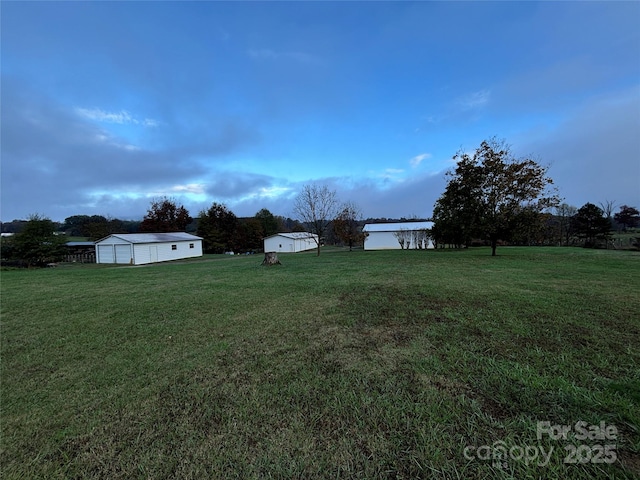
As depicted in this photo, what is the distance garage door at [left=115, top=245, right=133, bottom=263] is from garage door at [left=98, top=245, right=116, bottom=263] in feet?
2.60

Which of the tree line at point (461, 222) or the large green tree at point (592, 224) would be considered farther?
the large green tree at point (592, 224)

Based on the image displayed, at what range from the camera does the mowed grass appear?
5.60ft

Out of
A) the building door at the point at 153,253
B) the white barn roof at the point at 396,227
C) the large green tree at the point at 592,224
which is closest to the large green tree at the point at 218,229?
the building door at the point at 153,253

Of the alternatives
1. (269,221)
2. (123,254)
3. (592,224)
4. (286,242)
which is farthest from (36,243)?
(592,224)

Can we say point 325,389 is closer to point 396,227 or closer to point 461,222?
point 461,222

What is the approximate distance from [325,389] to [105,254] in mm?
32546

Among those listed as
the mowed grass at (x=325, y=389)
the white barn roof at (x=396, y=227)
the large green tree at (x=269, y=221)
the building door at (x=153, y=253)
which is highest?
the large green tree at (x=269, y=221)

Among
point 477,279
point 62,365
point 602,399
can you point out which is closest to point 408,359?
point 602,399

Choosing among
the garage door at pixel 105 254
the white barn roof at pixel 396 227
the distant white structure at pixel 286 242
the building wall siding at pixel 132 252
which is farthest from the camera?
the distant white structure at pixel 286 242

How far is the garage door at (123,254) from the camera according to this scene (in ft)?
83.8

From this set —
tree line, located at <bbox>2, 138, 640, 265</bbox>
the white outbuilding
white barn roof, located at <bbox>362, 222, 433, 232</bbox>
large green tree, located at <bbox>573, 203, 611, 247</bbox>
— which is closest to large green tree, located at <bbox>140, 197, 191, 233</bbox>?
tree line, located at <bbox>2, 138, 640, 265</bbox>

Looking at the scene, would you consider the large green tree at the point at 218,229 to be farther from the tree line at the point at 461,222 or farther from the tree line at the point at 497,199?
the tree line at the point at 497,199

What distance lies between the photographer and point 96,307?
554cm

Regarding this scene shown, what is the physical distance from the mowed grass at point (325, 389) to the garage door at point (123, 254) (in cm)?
2433
